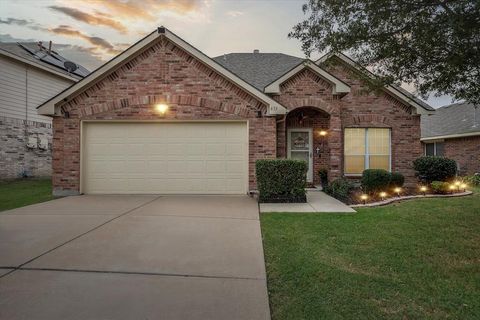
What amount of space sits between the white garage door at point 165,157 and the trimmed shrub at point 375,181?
4.00m

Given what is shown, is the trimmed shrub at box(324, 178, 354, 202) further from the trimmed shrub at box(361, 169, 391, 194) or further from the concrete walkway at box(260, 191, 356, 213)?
the trimmed shrub at box(361, 169, 391, 194)

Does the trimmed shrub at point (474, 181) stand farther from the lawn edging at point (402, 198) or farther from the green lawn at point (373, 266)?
the green lawn at point (373, 266)

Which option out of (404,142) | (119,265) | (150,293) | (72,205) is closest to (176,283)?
(150,293)

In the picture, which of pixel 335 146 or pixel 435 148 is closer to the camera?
pixel 335 146

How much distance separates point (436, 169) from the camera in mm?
11016

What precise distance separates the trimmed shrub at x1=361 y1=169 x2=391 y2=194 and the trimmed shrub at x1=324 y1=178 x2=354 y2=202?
559 millimetres

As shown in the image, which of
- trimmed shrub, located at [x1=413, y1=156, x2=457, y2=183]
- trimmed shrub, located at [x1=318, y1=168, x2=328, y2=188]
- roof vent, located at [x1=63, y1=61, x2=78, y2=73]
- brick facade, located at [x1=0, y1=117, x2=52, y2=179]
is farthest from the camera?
roof vent, located at [x1=63, y1=61, x2=78, y2=73]

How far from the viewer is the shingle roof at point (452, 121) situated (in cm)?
1730

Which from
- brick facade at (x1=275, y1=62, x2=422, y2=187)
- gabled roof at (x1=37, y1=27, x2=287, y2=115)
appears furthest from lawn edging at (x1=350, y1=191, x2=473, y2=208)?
gabled roof at (x1=37, y1=27, x2=287, y2=115)

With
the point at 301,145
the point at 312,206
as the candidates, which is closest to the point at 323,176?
the point at 301,145

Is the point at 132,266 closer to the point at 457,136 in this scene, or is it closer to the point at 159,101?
the point at 159,101

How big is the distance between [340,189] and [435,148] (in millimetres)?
14615

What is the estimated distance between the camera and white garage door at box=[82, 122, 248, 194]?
33.5ft

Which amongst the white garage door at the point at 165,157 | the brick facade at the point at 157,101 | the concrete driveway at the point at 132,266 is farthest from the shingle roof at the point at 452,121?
the concrete driveway at the point at 132,266
